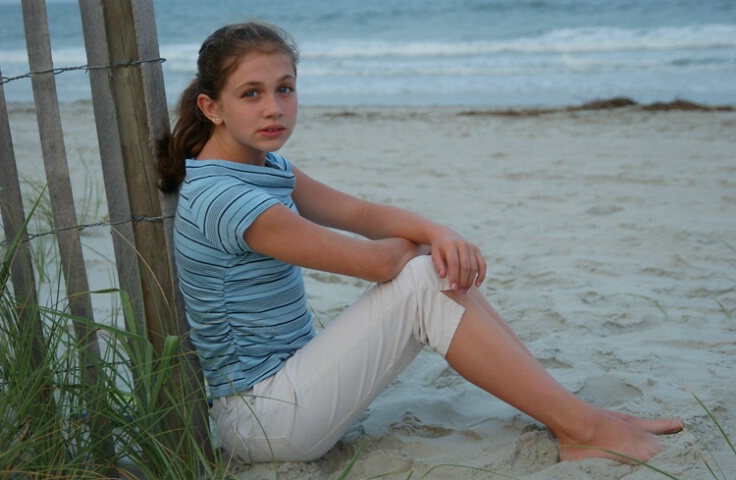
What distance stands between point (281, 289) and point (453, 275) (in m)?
0.47

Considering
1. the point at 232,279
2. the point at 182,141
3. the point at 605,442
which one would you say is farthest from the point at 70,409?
the point at 605,442

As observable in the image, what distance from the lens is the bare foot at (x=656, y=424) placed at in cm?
229

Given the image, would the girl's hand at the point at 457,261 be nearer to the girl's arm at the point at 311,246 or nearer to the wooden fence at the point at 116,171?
the girl's arm at the point at 311,246

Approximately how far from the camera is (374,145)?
784cm

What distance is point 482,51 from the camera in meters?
18.2

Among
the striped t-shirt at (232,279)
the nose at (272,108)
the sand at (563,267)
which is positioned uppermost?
the nose at (272,108)

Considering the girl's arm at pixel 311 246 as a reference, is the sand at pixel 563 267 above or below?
below

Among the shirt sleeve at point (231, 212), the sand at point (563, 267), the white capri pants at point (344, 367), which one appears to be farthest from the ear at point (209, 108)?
the white capri pants at point (344, 367)

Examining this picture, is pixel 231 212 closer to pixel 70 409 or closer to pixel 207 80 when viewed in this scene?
pixel 207 80

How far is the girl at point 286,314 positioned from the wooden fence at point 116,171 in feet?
0.21

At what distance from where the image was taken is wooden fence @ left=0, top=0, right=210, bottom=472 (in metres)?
2.02

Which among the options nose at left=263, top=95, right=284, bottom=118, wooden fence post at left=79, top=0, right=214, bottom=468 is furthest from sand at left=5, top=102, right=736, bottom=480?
nose at left=263, top=95, right=284, bottom=118

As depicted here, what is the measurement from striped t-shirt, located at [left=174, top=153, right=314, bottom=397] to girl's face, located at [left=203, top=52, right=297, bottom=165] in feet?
0.30

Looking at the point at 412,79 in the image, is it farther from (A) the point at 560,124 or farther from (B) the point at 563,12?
(B) the point at 563,12
